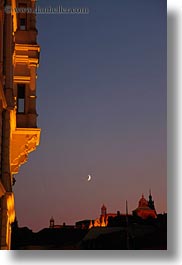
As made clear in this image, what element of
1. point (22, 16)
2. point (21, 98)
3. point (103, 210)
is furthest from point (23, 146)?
point (22, 16)

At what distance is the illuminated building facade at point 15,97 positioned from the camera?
3898 mm

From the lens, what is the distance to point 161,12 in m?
3.93

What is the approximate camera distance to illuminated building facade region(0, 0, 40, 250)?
153 inches

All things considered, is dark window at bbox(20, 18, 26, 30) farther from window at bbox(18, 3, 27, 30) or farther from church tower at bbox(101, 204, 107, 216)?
church tower at bbox(101, 204, 107, 216)

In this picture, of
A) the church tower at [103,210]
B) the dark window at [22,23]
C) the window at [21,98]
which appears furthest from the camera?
the window at [21,98]

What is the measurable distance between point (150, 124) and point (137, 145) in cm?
Answer: 10

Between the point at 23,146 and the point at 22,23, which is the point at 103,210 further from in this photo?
the point at 22,23

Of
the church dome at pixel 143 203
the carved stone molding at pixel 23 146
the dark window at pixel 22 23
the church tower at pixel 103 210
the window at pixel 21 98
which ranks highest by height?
the dark window at pixel 22 23

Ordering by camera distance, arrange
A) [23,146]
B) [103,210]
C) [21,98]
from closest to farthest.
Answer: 1. [103,210]
2. [23,146]
3. [21,98]

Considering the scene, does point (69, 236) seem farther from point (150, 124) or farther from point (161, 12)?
point (161, 12)

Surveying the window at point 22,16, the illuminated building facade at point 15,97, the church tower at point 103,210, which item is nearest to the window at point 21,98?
the illuminated building facade at point 15,97

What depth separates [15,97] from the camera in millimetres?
4195

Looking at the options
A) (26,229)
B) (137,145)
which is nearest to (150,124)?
(137,145)

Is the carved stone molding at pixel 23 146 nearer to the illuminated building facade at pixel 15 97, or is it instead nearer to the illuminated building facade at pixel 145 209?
the illuminated building facade at pixel 15 97
